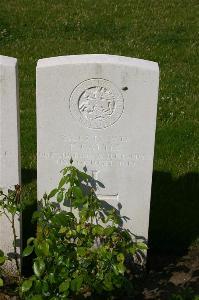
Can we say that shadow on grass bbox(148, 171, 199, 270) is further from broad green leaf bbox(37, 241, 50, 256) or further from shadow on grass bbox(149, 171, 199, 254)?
broad green leaf bbox(37, 241, 50, 256)

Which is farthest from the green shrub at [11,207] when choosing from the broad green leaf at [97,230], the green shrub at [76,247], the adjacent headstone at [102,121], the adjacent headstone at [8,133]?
the broad green leaf at [97,230]

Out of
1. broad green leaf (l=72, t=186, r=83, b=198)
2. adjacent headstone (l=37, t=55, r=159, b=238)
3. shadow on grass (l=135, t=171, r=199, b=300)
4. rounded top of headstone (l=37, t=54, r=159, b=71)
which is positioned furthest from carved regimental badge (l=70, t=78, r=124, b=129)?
shadow on grass (l=135, t=171, r=199, b=300)

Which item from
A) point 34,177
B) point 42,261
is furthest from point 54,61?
point 34,177

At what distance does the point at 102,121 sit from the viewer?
489cm

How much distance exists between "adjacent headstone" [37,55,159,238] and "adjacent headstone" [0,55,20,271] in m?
0.18

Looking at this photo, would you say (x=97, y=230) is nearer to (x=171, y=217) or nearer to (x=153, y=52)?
(x=171, y=217)

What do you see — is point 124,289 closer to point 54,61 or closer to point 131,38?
point 54,61

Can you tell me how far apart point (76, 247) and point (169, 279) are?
1011 millimetres

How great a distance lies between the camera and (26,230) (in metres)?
5.75

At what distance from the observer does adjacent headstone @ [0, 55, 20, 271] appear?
4.63 m

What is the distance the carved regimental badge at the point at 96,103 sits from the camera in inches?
188

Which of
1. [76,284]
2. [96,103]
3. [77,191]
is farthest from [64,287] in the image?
[96,103]

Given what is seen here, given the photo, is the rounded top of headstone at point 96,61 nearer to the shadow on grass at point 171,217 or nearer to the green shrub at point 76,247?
the green shrub at point 76,247

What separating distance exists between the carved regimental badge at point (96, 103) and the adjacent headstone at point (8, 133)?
1.42 feet
